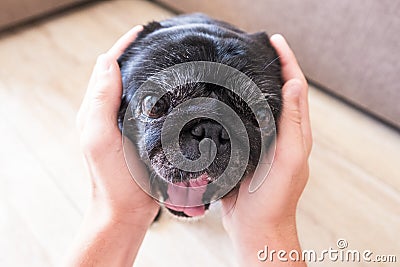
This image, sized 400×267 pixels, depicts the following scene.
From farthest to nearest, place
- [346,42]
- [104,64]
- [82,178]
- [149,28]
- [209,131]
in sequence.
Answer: [346,42]
[82,178]
[149,28]
[104,64]
[209,131]

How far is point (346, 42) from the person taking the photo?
157cm

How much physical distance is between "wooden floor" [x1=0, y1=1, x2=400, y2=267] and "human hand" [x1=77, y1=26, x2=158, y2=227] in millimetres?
326

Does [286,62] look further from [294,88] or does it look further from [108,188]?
[108,188]

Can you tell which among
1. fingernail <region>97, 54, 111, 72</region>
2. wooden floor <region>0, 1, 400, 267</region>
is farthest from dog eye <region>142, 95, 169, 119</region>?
wooden floor <region>0, 1, 400, 267</region>

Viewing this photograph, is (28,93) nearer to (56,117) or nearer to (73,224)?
(56,117)

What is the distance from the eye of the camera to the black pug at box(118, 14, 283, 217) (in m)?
0.84

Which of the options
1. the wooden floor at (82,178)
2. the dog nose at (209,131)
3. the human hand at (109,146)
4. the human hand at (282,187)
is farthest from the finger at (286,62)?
the wooden floor at (82,178)

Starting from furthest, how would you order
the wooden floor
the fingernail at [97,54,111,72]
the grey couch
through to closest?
the grey couch → the wooden floor → the fingernail at [97,54,111,72]

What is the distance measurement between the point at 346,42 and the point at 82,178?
3.52ft

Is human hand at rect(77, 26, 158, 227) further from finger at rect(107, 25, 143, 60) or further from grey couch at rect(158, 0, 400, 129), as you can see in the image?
grey couch at rect(158, 0, 400, 129)

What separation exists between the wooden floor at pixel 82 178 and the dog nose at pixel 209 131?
1.80 feet

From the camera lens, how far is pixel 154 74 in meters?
0.87

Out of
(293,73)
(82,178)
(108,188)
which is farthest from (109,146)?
(82,178)

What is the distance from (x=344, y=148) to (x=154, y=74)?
978mm
